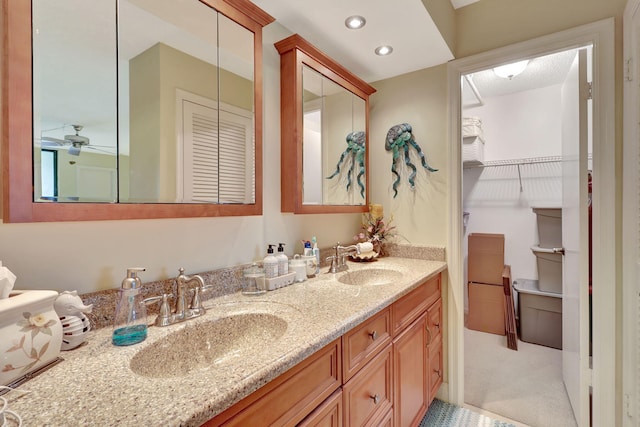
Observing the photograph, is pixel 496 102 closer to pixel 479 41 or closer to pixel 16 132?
pixel 479 41

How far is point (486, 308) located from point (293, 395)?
2.75m

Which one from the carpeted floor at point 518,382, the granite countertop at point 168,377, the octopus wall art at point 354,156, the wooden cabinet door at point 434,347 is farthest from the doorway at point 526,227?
the granite countertop at point 168,377

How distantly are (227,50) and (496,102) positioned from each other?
2.98 meters

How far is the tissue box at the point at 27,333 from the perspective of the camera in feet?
1.98

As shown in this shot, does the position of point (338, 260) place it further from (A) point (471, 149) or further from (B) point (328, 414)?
(A) point (471, 149)

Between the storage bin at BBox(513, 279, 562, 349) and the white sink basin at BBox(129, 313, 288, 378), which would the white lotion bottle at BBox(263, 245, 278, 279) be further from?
the storage bin at BBox(513, 279, 562, 349)

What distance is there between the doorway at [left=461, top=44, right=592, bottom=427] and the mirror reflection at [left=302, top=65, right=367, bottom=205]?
854 mm

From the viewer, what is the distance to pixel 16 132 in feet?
2.33

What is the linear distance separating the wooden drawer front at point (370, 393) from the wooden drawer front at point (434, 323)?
53cm

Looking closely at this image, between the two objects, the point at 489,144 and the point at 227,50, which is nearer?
the point at 227,50

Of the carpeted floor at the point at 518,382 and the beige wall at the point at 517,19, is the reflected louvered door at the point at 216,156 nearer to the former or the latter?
the beige wall at the point at 517,19

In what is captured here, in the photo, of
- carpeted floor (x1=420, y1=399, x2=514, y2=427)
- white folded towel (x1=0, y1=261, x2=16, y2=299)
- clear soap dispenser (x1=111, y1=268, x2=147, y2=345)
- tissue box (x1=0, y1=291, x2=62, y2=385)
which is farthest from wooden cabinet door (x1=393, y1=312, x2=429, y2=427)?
white folded towel (x1=0, y1=261, x2=16, y2=299)

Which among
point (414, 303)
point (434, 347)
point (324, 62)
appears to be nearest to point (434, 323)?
point (434, 347)

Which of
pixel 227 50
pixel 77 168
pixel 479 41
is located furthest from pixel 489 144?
pixel 77 168
